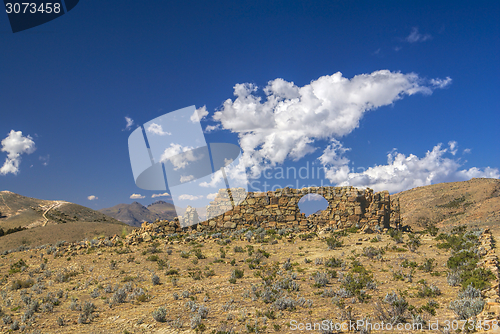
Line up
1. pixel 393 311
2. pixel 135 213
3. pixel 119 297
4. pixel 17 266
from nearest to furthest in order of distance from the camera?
pixel 393 311
pixel 119 297
pixel 17 266
pixel 135 213

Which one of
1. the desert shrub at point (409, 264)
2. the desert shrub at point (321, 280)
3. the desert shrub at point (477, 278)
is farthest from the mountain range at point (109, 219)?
the desert shrub at point (477, 278)

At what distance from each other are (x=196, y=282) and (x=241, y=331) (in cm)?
403

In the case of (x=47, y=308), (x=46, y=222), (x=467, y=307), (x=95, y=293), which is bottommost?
(x=47, y=308)

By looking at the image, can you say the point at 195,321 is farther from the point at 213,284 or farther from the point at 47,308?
the point at 47,308

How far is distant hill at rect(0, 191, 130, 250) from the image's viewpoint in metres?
28.1

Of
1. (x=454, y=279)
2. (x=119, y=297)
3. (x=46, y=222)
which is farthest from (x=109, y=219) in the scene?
(x=454, y=279)

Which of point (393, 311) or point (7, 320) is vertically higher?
point (393, 311)

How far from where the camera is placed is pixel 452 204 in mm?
49906

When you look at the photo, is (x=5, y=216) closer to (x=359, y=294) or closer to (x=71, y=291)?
(x=71, y=291)

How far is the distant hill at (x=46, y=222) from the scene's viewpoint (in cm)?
2808

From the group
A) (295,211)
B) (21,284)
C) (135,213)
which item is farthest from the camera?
(135,213)

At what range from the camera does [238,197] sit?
67.0 feet

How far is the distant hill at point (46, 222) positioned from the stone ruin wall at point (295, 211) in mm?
15670

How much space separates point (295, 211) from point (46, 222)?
38.7 m
